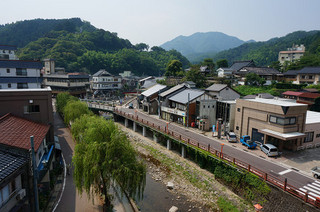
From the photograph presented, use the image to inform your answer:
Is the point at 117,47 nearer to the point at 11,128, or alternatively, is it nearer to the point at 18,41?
the point at 18,41

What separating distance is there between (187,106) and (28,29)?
152m

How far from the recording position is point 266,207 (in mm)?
18031

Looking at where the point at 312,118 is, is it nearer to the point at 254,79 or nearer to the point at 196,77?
the point at 254,79

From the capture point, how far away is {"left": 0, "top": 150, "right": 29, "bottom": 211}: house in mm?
11348

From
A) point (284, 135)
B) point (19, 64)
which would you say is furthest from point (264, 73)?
point (19, 64)

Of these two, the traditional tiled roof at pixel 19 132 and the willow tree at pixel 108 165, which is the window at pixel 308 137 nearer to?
the willow tree at pixel 108 165

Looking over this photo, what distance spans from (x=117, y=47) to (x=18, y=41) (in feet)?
205

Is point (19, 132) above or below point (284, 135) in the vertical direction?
above

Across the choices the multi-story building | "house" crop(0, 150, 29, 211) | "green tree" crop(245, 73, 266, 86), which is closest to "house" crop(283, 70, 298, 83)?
"green tree" crop(245, 73, 266, 86)

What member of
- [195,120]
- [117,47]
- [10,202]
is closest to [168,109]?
[195,120]

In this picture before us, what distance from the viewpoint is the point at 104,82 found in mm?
74375

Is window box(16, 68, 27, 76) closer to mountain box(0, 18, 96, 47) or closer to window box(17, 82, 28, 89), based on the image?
window box(17, 82, 28, 89)

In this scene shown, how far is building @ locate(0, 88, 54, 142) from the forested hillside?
3135 inches

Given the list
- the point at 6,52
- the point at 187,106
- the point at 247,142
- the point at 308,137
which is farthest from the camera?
the point at 6,52
